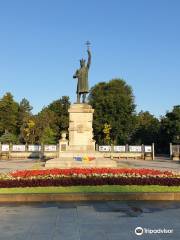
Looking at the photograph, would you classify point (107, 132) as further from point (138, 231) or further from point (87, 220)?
point (138, 231)

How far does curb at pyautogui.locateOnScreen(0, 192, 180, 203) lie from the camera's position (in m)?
12.2

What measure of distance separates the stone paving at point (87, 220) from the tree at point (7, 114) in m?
65.9

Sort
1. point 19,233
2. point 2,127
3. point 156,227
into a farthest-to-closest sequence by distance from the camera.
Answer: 1. point 2,127
2. point 156,227
3. point 19,233

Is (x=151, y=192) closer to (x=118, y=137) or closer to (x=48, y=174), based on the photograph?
(x=48, y=174)

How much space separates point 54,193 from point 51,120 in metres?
58.2

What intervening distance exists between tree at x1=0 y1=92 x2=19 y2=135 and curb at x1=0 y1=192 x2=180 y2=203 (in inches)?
2539

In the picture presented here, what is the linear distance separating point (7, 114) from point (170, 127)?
31217mm

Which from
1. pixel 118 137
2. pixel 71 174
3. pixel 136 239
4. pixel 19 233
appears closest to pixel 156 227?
pixel 136 239

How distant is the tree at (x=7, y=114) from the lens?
3002 inches

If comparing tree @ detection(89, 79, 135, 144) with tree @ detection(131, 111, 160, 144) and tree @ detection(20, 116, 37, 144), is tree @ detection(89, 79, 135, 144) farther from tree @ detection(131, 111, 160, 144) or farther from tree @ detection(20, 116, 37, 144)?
tree @ detection(20, 116, 37, 144)

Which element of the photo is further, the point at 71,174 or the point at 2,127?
the point at 2,127

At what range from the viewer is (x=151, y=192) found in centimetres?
1268

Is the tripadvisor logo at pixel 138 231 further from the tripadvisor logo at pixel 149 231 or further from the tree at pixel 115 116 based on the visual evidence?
the tree at pixel 115 116

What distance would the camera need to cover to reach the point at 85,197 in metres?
12.4
